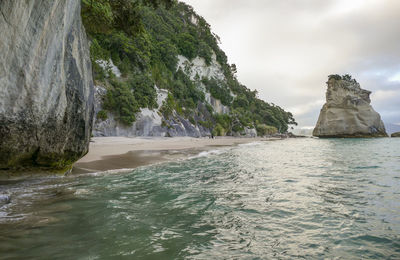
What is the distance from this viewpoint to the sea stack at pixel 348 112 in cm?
4959

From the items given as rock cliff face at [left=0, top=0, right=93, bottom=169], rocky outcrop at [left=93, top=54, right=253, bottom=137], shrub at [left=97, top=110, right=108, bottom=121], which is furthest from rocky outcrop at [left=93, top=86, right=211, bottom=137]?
rock cliff face at [left=0, top=0, right=93, bottom=169]

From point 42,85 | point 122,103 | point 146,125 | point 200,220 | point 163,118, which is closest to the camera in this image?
point 200,220

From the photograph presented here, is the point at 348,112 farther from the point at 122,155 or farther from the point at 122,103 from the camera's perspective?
the point at 122,155

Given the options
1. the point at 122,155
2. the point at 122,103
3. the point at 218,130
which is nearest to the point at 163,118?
the point at 122,103

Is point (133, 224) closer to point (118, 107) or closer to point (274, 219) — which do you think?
point (274, 219)

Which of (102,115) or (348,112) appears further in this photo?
(348,112)

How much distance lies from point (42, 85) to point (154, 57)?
36235 mm

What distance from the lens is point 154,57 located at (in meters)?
38.2

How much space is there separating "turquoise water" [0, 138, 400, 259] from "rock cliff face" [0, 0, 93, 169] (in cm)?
93

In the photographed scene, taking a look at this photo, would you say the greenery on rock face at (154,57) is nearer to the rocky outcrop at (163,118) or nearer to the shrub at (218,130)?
the shrub at (218,130)

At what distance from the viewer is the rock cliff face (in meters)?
3.63

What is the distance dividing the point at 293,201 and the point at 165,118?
29593mm

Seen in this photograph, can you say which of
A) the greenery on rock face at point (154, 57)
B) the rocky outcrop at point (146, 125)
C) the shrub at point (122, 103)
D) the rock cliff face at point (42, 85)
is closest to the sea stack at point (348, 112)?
the greenery on rock face at point (154, 57)

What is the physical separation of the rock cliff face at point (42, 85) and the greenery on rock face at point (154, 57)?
11.9ft
